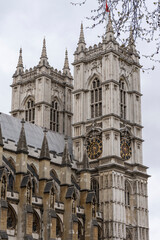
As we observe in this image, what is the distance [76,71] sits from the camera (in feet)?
177

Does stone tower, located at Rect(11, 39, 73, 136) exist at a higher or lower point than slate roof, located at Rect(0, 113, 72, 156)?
higher

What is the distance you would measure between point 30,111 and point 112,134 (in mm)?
14579

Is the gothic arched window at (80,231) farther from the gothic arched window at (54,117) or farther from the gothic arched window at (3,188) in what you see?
the gothic arched window at (54,117)

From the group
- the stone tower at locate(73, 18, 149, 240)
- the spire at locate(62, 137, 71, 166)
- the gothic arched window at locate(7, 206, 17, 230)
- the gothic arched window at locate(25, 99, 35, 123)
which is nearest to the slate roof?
the stone tower at locate(73, 18, 149, 240)

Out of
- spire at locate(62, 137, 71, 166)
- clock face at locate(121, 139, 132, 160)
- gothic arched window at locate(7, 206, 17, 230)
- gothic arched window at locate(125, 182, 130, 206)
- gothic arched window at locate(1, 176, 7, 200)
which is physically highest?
clock face at locate(121, 139, 132, 160)

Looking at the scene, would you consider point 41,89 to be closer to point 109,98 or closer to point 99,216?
point 109,98

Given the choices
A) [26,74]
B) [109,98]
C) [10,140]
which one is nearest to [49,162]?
[10,140]

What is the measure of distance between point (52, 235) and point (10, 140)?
9851 millimetres

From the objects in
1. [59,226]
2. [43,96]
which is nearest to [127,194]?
[59,226]

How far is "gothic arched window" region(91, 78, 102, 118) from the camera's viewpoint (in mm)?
50906

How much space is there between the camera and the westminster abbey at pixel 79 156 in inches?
1565

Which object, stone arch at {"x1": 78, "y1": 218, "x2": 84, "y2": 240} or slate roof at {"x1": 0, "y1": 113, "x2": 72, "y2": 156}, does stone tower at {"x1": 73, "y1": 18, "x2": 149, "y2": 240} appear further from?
stone arch at {"x1": 78, "y1": 218, "x2": 84, "y2": 240}

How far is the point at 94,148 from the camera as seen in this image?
162ft

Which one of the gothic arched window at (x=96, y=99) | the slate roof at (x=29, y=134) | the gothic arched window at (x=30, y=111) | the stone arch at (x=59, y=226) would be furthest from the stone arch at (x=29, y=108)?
the stone arch at (x=59, y=226)
